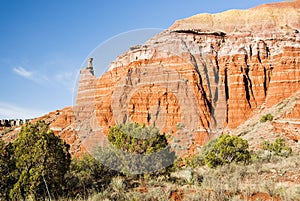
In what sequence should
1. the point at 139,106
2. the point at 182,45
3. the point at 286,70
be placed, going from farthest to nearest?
1. the point at 286,70
2. the point at 139,106
3. the point at 182,45

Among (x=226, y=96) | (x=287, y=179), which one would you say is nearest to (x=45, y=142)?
(x=287, y=179)

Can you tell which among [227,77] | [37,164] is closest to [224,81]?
[227,77]

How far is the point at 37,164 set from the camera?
29.9 ft

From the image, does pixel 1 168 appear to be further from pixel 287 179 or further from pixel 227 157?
pixel 227 157

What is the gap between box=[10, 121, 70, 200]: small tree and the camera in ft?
27.6

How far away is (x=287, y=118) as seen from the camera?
34188 mm

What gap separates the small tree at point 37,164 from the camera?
841 cm

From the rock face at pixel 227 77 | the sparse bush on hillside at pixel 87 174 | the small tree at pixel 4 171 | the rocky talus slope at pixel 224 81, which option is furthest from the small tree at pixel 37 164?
the rock face at pixel 227 77

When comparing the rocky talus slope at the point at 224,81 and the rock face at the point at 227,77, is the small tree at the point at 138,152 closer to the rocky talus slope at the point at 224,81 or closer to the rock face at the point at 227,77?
the rocky talus slope at the point at 224,81

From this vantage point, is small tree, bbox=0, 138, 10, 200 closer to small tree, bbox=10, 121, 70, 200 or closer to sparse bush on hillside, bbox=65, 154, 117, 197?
small tree, bbox=10, 121, 70, 200

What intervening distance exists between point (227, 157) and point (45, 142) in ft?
43.0

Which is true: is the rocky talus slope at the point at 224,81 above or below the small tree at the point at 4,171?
above

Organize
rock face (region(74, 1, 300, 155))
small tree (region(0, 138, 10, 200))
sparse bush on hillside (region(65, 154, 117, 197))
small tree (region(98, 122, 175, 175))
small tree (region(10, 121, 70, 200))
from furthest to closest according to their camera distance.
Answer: rock face (region(74, 1, 300, 155)), small tree (region(98, 122, 175, 175)), sparse bush on hillside (region(65, 154, 117, 197)), small tree (region(0, 138, 10, 200)), small tree (region(10, 121, 70, 200))

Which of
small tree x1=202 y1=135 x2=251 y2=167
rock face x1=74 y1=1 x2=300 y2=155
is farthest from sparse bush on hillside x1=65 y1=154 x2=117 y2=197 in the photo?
rock face x1=74 y1=1 x2=300 y2=155
